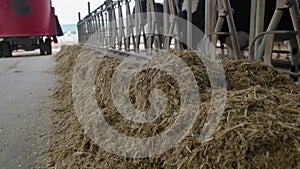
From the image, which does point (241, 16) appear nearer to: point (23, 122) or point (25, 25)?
point (23, 122)

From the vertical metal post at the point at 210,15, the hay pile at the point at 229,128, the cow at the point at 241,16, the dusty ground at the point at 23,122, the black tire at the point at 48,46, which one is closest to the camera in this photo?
the hay pile at the point at 229,128

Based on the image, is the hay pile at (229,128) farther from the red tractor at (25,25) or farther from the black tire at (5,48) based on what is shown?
the black tire at (5,48)

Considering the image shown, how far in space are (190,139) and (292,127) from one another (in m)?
0.32

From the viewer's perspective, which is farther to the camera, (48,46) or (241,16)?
(48,46)

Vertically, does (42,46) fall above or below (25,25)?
below

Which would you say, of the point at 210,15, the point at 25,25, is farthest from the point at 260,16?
the point at 25,25

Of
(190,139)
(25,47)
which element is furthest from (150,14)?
(25,47)

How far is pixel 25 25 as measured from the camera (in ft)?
31.7

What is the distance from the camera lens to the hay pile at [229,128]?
943 millimetres

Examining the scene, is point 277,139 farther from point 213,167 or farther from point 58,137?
point 58,137

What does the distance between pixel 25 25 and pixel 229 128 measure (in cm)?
969

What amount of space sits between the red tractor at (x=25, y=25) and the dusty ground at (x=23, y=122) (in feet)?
18.1

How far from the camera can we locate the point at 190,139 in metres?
1.11

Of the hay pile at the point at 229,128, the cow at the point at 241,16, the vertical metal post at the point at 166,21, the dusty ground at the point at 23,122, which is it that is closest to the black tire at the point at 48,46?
the dusty ground at the point at 23,122
